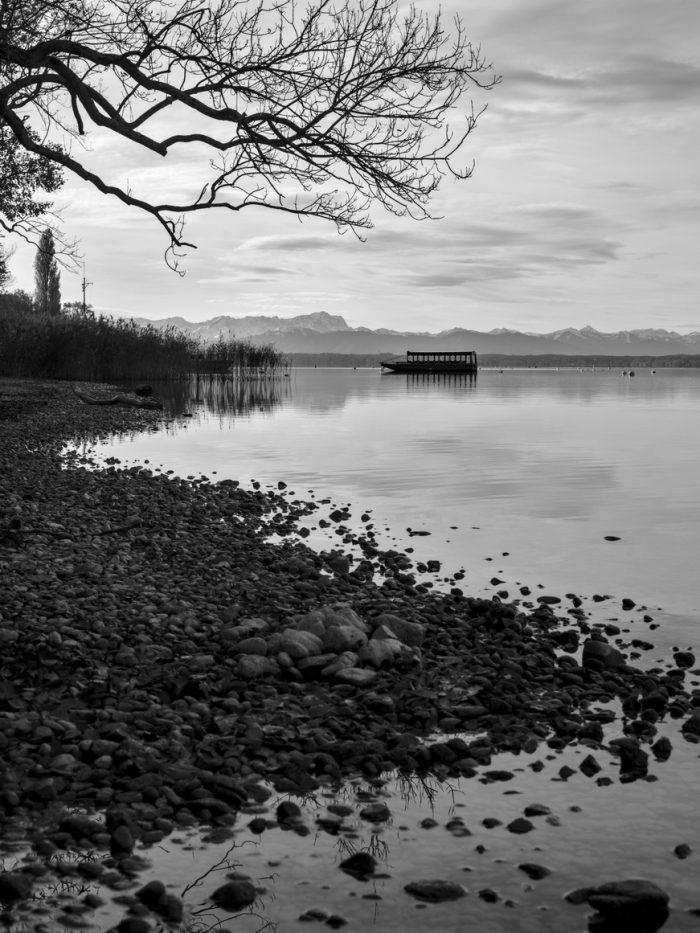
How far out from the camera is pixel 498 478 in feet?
76.6

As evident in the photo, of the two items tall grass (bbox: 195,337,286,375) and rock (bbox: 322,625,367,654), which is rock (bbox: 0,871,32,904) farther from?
tall grass (bbox: 195,337,286,375)

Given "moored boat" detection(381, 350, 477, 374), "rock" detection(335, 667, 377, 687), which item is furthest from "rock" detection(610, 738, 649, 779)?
"moored boat" detection(381, 350, 477, 374)

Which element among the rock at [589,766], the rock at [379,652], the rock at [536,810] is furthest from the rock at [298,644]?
the rock at [536,810]

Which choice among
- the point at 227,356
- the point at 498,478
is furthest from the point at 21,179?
the point at 227,356

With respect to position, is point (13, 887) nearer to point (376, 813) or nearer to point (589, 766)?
point (376, 813)

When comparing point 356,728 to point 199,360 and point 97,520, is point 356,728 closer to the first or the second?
point 97,520

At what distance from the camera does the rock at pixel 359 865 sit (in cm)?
507

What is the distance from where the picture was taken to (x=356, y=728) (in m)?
6.82

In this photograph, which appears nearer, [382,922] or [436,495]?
[382,922]

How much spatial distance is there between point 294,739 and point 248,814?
96cm

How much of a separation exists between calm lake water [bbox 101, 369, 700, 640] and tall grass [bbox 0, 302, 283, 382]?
10097mm

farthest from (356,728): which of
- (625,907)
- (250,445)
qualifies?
(250,445)

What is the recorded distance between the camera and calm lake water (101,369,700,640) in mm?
13406

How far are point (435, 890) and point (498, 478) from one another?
18.9 m
